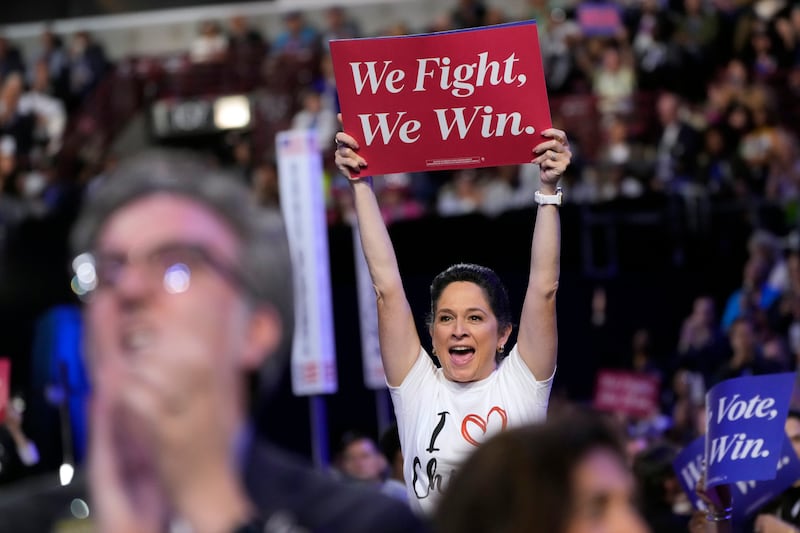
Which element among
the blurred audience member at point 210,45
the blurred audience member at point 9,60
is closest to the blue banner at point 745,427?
the blurred audience member at point 210,45

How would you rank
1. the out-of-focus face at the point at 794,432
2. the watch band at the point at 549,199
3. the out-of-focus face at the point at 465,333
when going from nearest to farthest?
the watch band at the point at 549,199 < the out-of-focus face at the point at 465,333 < the out-of-focus face at the point at 794,432

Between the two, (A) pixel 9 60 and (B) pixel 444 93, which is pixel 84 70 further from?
(B) pixel 444 93

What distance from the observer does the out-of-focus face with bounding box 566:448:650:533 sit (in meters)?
1.69

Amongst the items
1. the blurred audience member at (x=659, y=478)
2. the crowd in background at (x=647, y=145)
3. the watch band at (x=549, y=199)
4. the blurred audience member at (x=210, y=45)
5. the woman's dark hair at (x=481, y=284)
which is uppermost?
the blurred audience member at (x=210, y=45)

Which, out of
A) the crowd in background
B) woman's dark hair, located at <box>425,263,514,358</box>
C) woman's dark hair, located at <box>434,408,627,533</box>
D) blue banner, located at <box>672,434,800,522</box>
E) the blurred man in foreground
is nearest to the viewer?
the blurred man in foreground

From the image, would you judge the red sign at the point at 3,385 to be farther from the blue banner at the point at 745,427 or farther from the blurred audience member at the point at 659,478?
the blue banner at the point at 745,427

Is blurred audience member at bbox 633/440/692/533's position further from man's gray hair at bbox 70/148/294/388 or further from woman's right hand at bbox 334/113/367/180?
man's gray hair at bbox 70/148/294/388

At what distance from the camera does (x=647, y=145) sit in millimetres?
13711

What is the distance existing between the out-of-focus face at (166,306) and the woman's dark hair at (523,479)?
37cm

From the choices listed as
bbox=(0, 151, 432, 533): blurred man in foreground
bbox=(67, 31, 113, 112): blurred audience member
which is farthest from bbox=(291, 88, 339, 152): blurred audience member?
bbox=(0, 151, 432, 533): blurred man in foreground

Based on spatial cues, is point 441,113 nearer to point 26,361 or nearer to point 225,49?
point 26,361

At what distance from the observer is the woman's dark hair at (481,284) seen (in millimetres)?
4109

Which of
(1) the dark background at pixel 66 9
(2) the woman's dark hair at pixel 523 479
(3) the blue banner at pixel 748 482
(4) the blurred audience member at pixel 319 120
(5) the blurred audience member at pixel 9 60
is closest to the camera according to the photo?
(2) the woman's dark hair at pixel 523 479

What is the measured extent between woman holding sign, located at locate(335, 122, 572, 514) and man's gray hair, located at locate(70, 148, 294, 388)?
225 centimetres
